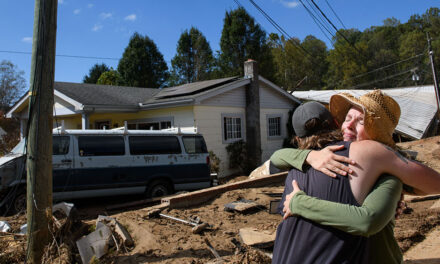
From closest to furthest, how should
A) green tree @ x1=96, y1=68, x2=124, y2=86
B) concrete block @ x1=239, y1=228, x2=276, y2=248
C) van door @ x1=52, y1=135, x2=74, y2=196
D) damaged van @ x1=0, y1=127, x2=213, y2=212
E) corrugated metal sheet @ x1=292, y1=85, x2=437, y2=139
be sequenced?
concrete block @ x1=239, y1=228, x2=276, y2=248 → damaged van @ x1=0, y1=127, x2=213, y2=212 → van door @ x1=52, y1=135, x2=74, y2=196 → corrugated metal sheet @ x1=292, y1=85, x2=437, y2=139 → green tree @ x1=96, y1=68, x2=124, y2=86

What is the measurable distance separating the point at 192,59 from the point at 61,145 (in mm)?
34077

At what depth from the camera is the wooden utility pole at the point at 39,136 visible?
4090 millimetres

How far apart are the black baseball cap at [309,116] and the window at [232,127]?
466 inches

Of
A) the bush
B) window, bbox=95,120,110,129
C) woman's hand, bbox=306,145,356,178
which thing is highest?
window, bbox=95,120,110,129

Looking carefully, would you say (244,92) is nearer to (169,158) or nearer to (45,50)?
(169,158)

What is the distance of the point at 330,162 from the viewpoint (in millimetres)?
1522

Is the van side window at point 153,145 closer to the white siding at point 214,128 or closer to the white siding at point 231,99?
the white siding at point 214,128

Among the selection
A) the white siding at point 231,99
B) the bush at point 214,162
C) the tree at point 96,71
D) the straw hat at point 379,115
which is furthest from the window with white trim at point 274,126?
the tree at point 96,71

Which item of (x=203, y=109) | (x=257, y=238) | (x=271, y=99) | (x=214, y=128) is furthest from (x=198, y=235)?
(x=271, y=99)

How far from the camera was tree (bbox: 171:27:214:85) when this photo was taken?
39.5 meters

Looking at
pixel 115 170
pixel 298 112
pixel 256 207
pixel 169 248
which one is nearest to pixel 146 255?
pixel 169 248

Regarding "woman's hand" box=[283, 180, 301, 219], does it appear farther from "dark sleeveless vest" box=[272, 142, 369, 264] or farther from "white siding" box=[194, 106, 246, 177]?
"white siding" box=[194, 106, 246, 177]

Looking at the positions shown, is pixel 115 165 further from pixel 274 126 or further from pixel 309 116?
pixel 274 126

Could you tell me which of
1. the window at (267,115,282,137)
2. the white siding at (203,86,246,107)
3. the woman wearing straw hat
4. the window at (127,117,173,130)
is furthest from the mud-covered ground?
the window at (267,115,282,137)
